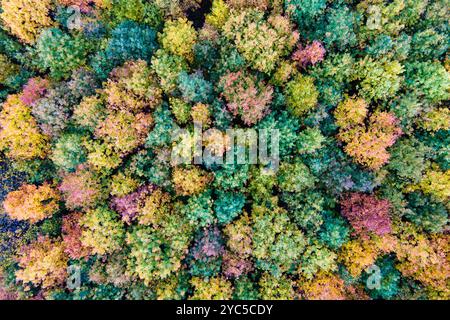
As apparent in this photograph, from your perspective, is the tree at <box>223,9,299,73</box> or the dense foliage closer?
the dense foliage

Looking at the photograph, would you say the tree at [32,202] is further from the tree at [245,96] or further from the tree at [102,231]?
the tree at [245,96]

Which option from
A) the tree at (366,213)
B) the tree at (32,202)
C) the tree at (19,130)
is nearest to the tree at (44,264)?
the tree at (32,202)

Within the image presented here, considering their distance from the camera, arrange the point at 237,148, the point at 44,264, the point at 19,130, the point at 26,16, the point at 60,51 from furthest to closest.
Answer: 1. the point at 26,16
2. the point at 60,51
3. the point at 19,130
4. the point at 44,264
5. the point at 237,148

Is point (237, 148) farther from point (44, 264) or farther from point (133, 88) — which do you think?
point (44, 264)

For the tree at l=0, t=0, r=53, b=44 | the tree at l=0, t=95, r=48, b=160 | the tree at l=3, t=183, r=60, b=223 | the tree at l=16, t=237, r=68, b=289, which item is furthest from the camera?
the tree at l=3, t=183, r=60, b=223

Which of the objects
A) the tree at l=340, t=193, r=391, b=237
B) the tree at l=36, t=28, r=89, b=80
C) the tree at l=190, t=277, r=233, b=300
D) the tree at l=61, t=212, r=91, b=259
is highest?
the tree at l=36, t=28, r=89, b=80

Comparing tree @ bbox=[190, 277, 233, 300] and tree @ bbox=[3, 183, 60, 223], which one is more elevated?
tree @ bbox=[3, 183, 60, 223]

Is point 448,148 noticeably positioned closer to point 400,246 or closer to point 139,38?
point 400,246

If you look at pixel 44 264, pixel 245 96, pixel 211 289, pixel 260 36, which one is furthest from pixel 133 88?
pixel 211 289

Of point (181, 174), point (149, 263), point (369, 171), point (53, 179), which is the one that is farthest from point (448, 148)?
point (53, 179)

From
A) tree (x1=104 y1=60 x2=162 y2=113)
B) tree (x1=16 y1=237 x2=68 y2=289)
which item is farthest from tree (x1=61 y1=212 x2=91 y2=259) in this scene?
tree (x1=104 y1=60 x2=162 y2=113)

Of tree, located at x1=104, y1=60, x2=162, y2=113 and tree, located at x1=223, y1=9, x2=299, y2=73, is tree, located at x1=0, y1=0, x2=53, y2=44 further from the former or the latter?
tree, located at x1=223, y1=9, x2=299, y2=73

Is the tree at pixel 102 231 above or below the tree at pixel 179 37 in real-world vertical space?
below
